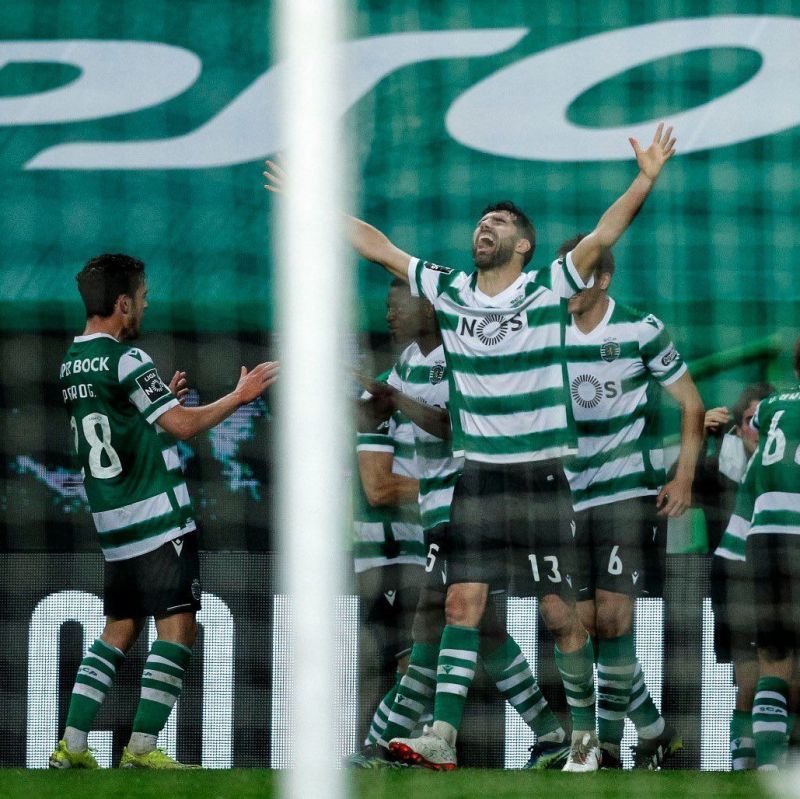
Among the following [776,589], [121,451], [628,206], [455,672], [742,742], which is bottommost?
[742,742]

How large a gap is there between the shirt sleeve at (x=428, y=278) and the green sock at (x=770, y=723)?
113 cm

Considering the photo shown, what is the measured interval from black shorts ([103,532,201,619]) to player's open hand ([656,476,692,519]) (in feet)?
3.49

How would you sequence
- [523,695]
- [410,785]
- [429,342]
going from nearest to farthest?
1. [410,785]
2. [523,695]
3. [429,342]

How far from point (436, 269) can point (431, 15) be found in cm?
184

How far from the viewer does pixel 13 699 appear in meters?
3.60

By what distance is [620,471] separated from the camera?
3.54 metres

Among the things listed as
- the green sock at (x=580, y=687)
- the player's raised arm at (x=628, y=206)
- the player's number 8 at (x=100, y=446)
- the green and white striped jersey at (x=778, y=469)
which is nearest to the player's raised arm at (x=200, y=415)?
the player's number 8 at (x=100, y=446)

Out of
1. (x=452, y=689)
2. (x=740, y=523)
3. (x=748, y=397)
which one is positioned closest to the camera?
(x=452, y=689)

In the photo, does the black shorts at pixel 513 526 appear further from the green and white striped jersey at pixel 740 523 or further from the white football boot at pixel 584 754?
the green and white striped jersey at pixel 740 523

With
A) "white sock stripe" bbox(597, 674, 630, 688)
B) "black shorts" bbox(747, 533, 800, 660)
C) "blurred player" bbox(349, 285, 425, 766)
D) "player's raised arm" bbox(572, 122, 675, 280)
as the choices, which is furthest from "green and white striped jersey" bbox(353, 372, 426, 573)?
"black shorts" bbox(747, 533, 800, 660)

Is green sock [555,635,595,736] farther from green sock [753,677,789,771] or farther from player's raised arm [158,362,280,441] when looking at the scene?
player's raised arm [158,362,280,441]

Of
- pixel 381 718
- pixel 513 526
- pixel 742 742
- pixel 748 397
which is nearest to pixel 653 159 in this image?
pixel 513 526

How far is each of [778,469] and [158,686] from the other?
1.42 metres

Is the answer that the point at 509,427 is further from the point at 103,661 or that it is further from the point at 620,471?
the point at 103,661
